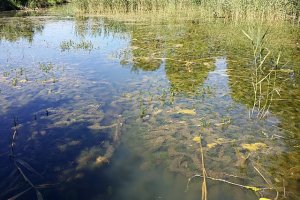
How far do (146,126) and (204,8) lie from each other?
88.3 ft

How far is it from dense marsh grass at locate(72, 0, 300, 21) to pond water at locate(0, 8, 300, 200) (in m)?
12.9

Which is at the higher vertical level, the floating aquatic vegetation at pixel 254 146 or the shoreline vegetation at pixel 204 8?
the shoreline vegetation at pixel 204 8

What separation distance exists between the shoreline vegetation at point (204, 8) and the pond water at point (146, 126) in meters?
12.9

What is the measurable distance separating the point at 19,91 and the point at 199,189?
7.05 m

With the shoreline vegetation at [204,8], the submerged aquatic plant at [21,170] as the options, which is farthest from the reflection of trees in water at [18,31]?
the submerged aquatic plant at [21,170]

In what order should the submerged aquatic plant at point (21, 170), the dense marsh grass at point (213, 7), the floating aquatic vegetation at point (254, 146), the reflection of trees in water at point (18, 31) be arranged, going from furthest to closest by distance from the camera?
the dense marsh grass at point (213, 7) < the reflection of trees in water at point (18, 31) < the floating aquatic vegetation at point (254, 146) < the submerged aquatic plant at point (21, 170)

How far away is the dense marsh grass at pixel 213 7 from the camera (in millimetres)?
26906

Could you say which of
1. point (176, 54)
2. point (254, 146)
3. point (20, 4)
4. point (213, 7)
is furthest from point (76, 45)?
point (20, 4)

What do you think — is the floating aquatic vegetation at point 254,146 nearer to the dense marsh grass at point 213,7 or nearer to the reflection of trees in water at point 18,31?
the reflection of trees in water at point 18,31

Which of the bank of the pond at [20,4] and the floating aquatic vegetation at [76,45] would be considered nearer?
the floating aquatic vegetation at [76,45]

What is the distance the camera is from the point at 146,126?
7.93m

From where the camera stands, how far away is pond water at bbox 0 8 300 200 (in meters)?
5.71

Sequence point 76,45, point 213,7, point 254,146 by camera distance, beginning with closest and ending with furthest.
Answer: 1. point 254,146
2. point 76,45
3. point 213,7

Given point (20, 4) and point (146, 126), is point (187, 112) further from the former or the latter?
point (20, 4)
